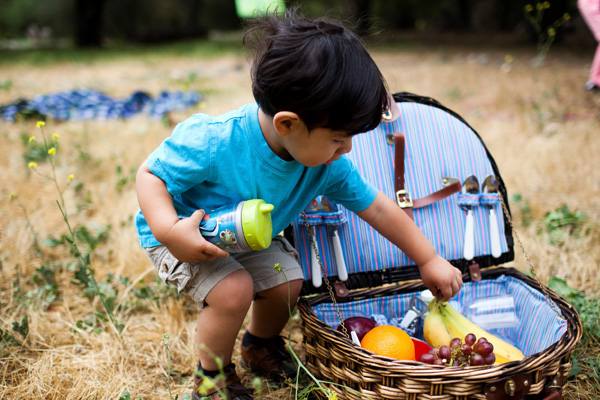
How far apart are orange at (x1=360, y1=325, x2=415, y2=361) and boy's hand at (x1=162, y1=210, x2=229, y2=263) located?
0.54 meters

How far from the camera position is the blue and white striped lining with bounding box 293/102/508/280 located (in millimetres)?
1775

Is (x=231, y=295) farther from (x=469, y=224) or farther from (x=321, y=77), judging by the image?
(x=469, y=224)

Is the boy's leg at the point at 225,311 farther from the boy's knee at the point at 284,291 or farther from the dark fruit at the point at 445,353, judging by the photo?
the dark fruit at the point at 445,353

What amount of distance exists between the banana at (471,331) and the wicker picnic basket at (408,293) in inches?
3.9

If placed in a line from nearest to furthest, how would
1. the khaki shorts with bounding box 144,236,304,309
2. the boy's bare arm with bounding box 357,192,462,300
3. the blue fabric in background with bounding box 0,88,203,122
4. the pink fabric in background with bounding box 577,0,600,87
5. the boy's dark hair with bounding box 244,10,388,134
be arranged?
the boy's dark hair with bounding box 244,10,388,134 → the khaki shorts with bounding box 144,236,304,309 → the boy's bare arm with bounding box 357,192,462,300 → the pink fabric in background with bounding box 577,0,600,87 → the blue fabric in background with bounding box 0,88,203,122

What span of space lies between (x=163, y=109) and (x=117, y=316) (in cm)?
284

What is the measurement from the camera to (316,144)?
4.04 ft

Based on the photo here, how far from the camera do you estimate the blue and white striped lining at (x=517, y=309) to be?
1.58 meters

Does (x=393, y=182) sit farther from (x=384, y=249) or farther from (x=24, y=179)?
(x=24, y=179)

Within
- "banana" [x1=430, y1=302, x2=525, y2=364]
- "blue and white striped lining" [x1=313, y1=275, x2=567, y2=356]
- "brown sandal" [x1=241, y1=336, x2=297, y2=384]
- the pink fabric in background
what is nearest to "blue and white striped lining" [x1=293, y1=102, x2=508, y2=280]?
"blue and white striped lining" [x1=313, y1=275, x2=567, y2=356]

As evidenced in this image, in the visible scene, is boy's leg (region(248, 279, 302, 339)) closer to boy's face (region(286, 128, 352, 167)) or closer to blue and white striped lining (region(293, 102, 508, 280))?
blue and white striped lining (region(293, 102, 508, 280))

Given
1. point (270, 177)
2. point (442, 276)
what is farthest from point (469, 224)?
point (270, 177)

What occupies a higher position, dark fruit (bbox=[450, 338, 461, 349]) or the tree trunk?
the tree trunk

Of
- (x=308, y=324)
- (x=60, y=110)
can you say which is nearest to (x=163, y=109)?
(x=60, y=110)
